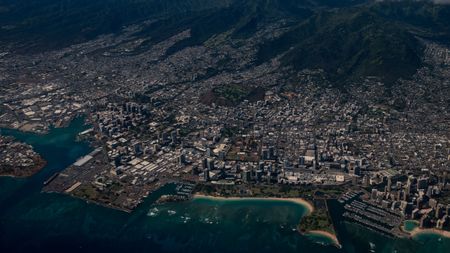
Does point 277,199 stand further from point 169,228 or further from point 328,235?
point 169,228

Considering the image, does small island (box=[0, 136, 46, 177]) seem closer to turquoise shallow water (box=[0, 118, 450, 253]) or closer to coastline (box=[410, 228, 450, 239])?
turquoise shallow water (box=[0, 118, 450, 253])

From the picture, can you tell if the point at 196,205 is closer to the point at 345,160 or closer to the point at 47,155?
the point at 345,160

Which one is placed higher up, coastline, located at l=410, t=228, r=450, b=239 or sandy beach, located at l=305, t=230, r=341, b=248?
sandy beach, located at l=305, t=230, r=341, b=248

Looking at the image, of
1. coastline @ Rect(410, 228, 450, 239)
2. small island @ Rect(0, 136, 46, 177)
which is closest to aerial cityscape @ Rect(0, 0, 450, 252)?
coastline @ Rect(410, 228, 450, 239)

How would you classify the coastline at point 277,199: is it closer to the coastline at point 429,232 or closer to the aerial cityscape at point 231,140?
the aerial cityscape at point 231,140

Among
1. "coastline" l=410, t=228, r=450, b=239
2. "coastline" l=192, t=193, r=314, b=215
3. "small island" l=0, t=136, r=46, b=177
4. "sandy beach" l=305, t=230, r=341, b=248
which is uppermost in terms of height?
"small island" l=0, t=136, r=46, b=177

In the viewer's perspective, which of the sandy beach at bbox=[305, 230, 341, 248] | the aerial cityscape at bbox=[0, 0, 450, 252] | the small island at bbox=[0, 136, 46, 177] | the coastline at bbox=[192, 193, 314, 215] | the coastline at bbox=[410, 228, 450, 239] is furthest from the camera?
the small island at bbox=[0, 136, 46, 177]

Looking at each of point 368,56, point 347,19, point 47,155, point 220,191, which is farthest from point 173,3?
point 220,191
